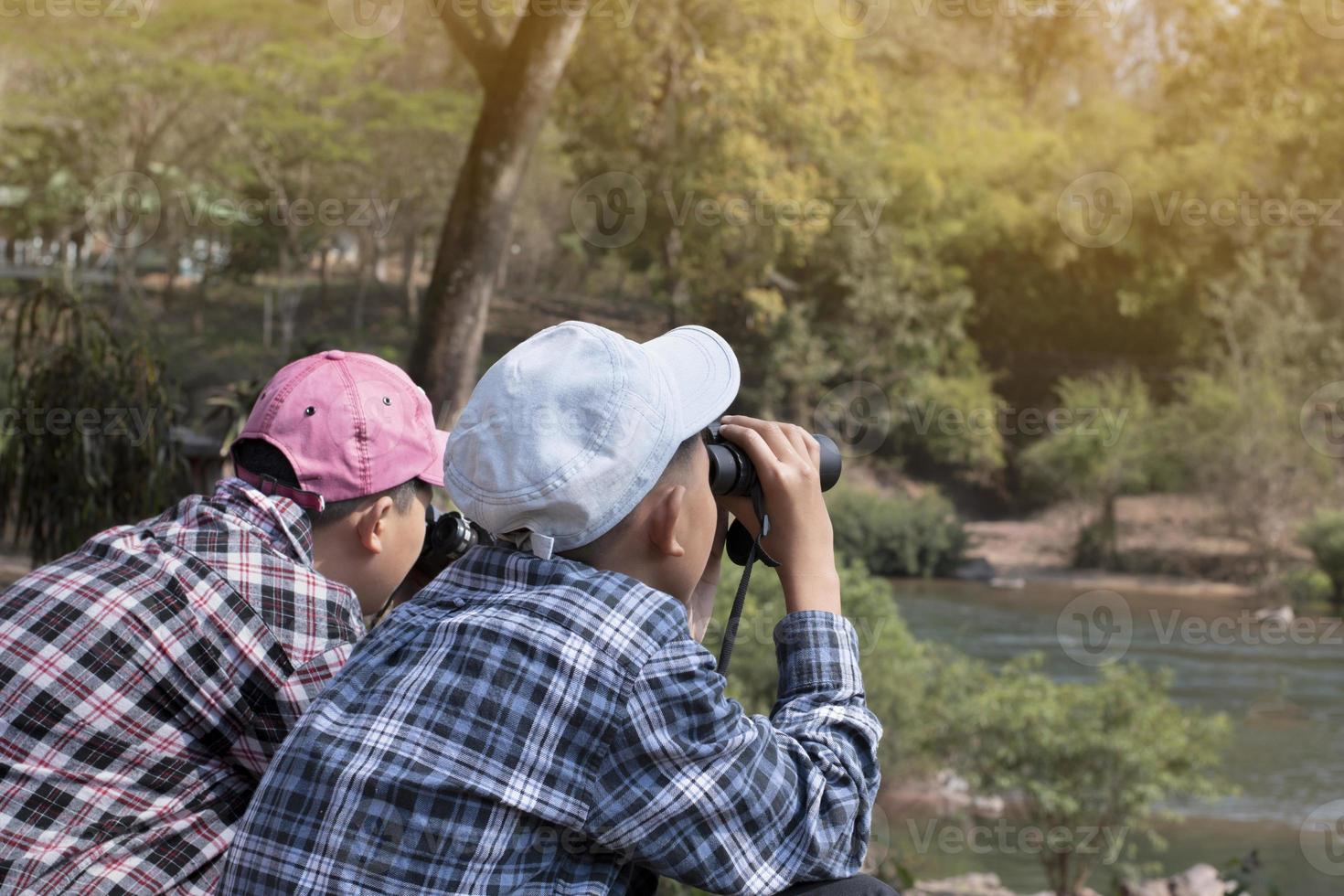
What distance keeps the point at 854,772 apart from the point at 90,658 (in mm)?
667

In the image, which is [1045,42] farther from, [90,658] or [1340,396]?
[90,658]

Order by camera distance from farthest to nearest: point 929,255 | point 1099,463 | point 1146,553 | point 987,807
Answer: point 929,255, point 1099,463, point 1146,553, point 987,807

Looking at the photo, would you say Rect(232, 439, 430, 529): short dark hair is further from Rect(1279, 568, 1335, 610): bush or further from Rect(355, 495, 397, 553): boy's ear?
Rect(1279, 568, 1335, 610): bush

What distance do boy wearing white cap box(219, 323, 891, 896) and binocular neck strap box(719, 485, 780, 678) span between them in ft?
0.18

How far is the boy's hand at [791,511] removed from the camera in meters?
1.07

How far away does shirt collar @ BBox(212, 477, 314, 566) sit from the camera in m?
1.29

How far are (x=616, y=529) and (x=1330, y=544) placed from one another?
14572 millimetres

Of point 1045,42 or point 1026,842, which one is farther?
point 1045,42

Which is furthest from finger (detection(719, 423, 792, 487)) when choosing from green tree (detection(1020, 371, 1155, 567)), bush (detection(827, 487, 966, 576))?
green tree (detection(1020, 371, 1155, 567))

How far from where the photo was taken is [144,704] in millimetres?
1188

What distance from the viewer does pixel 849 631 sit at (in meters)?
1.05

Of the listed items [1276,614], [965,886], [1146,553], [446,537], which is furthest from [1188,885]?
[1146,553]

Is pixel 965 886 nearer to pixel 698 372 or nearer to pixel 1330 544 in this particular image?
pixel 698 372

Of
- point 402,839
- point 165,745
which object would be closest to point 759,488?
point 402,839
